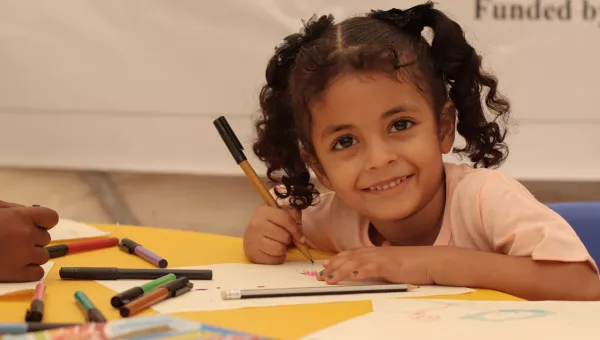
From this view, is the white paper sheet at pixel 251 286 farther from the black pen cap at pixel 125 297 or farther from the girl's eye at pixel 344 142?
the girl's eye at pixel 344 142

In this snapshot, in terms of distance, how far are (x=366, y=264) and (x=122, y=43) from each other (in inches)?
36.7

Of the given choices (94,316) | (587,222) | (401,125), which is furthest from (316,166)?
(94,316)

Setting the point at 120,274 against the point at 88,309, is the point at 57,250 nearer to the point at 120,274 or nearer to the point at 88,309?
the point at 120,274

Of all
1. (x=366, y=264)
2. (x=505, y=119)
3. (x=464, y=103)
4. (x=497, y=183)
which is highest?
(x=505, y=119)

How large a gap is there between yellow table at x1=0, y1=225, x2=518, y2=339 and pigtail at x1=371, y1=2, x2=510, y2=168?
289 millimetres

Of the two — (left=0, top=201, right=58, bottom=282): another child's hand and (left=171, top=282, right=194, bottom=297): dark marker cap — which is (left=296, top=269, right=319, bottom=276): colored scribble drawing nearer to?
(left=171, top=282, right=194, bottom=297): dark marker cap

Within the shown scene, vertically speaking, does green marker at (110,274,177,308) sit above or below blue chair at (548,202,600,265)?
below

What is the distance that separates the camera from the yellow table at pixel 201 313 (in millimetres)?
663

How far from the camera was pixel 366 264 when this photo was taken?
0.84m

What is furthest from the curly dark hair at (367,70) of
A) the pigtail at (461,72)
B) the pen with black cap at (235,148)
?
the pen with black cap at (235,148)

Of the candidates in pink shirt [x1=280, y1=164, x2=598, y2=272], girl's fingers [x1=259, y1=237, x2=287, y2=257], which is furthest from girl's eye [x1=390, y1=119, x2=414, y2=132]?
girl's fingers [x1=259, y1=237, x2=287, y2=257]

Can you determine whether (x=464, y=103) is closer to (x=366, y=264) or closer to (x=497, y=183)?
(x=497, y=183)

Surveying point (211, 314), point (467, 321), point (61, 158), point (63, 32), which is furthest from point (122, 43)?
point (467, 321)

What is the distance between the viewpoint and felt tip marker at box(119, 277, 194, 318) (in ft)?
2.28
